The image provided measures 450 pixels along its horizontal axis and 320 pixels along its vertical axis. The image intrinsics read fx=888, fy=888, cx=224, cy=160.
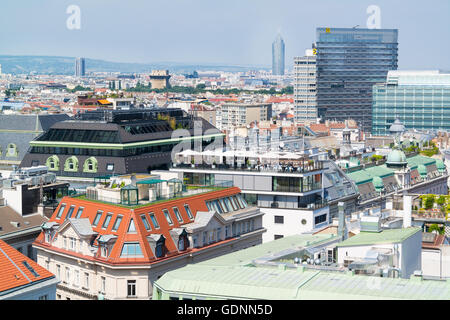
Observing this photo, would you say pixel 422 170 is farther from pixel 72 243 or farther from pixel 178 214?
pixel 72 243

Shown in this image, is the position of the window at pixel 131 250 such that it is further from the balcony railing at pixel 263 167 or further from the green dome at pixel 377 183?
the green dome at pixel 377 183

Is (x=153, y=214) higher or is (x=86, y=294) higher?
(x=153, y=214)

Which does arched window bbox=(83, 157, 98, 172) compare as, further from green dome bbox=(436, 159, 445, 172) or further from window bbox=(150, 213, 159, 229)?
green dome bbox=(436, 159, 445, 172)

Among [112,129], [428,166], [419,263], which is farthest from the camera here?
[428,166]

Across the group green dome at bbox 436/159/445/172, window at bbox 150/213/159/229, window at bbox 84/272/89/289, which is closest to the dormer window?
window at bbox 150/213/159/229
